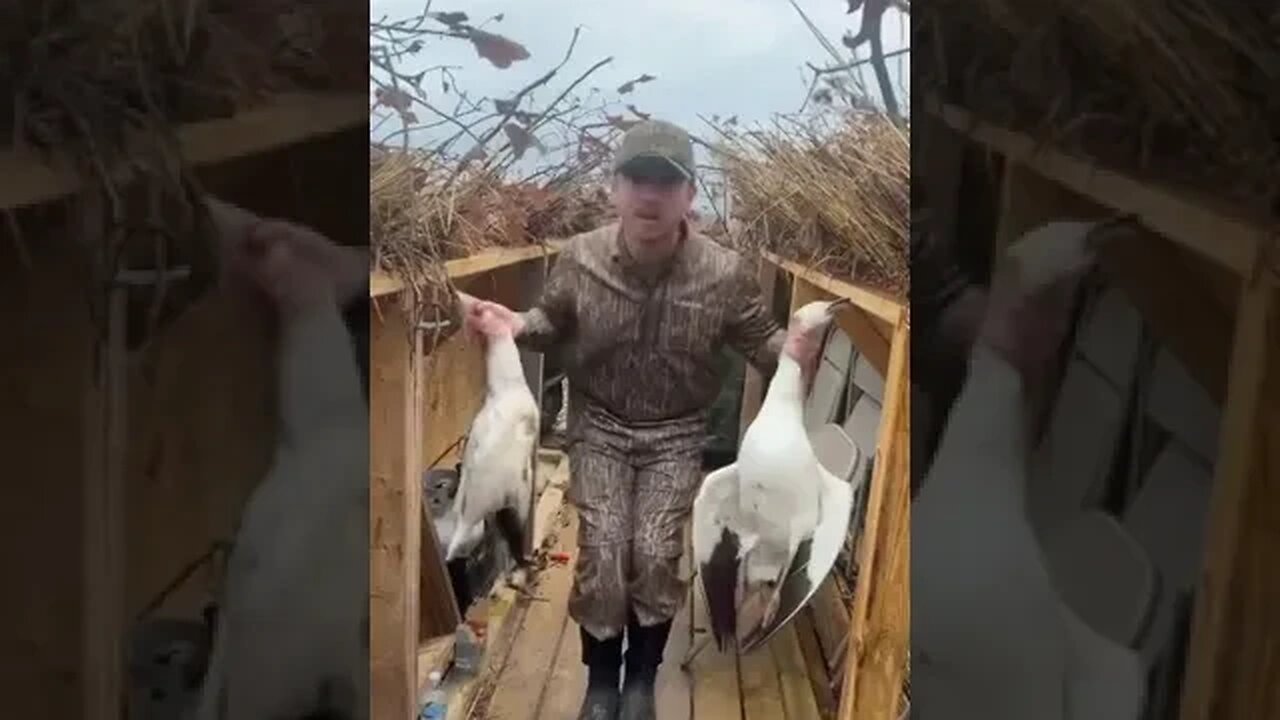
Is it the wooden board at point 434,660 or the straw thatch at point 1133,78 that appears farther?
the wooden board at point 434,660

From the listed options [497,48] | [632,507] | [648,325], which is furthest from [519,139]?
[632,507]

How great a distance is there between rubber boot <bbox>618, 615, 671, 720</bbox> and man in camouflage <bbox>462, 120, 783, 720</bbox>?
0.05 ft

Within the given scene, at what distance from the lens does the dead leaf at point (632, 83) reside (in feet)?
3.48

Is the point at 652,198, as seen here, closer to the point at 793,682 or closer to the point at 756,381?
the point at 756,381

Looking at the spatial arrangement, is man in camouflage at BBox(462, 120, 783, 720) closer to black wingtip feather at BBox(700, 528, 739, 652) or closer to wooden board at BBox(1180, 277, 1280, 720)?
black wingtip feather at BBox(700, 528, 739, 652)

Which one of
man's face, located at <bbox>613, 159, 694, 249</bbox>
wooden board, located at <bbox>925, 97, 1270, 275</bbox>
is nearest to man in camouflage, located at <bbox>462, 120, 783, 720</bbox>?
man's face, located at <bbox>613, 159, 694, 249</bbox>

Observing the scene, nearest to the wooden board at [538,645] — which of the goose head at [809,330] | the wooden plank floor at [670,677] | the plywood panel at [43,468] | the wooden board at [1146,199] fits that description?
the wooden plank floor at [670,677]

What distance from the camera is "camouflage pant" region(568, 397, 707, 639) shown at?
42.0 inches

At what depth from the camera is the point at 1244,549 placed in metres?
1.00

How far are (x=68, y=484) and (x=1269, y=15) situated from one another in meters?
0.93

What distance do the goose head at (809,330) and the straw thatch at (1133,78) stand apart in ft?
0.61

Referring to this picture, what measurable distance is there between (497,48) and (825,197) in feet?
0.93

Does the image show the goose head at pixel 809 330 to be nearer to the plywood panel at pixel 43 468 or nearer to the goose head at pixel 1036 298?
the goose head at pixel 1036 298

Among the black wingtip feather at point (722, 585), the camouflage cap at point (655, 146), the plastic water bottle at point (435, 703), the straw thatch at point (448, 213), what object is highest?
the camouflage cap at point (655, 146)
